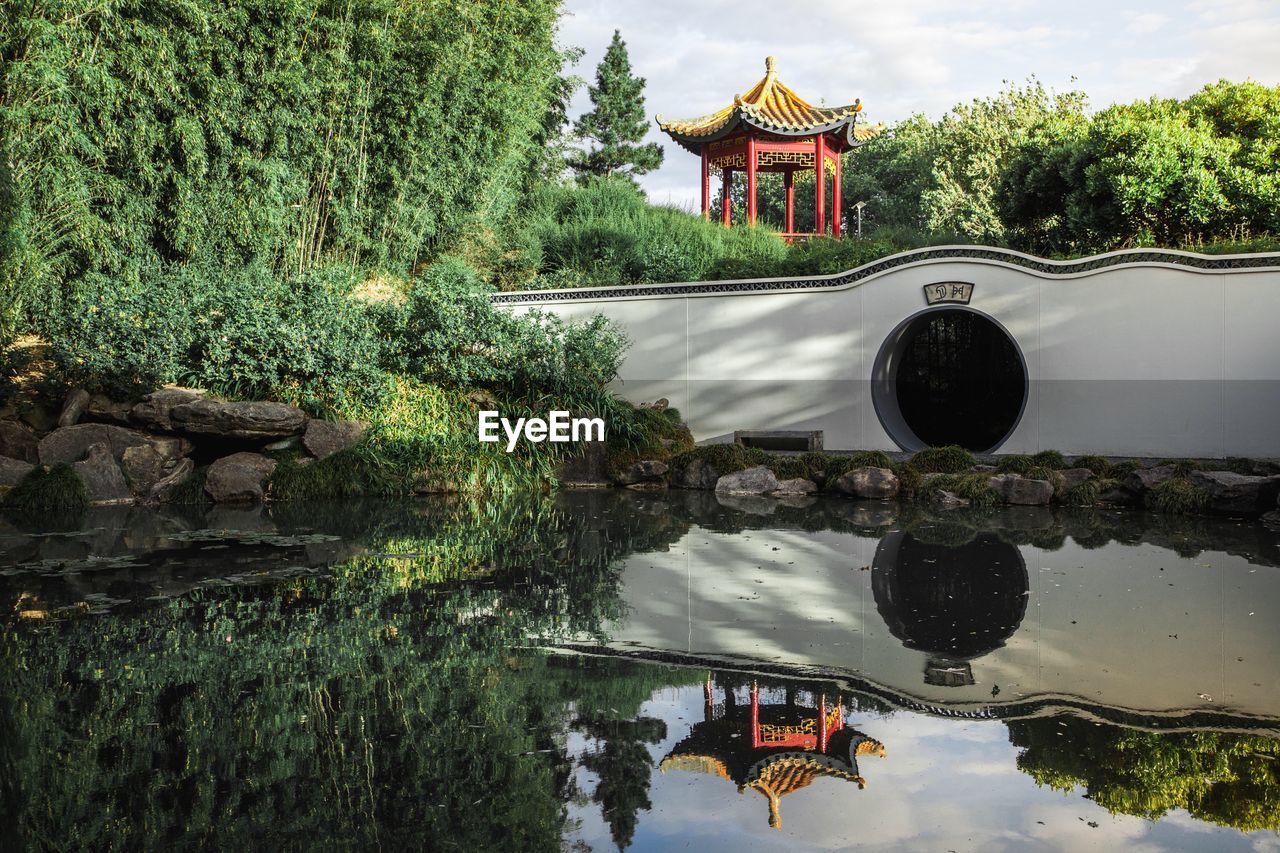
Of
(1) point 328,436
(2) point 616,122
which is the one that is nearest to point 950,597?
(1) point 328,436

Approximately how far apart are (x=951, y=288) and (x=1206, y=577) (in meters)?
5.53

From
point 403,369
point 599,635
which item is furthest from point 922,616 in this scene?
point 403,369

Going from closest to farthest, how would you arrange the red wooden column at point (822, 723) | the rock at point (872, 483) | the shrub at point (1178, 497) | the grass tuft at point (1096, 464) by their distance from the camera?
the red wooden column at point (822, 723), the shrub at point (1178, 497), the grass tuft at point (1096, 464), the rock at point (872, 483)

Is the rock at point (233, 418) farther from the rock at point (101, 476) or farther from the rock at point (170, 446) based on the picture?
the rock at point (101, 476)

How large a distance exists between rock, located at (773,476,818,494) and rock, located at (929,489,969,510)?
3.72ft

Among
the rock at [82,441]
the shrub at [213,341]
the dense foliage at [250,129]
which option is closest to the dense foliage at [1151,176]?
the dense foliage at [250,129]

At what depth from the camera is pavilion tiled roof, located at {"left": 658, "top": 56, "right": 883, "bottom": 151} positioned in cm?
1620

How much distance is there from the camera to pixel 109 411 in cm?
935

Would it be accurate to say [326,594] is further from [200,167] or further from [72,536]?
[200,167]

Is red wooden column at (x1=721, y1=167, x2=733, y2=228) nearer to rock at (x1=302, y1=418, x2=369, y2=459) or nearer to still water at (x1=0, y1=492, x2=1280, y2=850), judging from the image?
rock at (x1=302, y1=418, x2=369, y2=459)

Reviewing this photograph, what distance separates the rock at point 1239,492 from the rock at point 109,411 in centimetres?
896

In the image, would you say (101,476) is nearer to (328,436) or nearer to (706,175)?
(328,436)

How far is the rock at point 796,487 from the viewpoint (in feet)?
30.7

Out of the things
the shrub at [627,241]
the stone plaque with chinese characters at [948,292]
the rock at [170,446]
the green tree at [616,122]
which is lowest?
the rock at [170,446]
